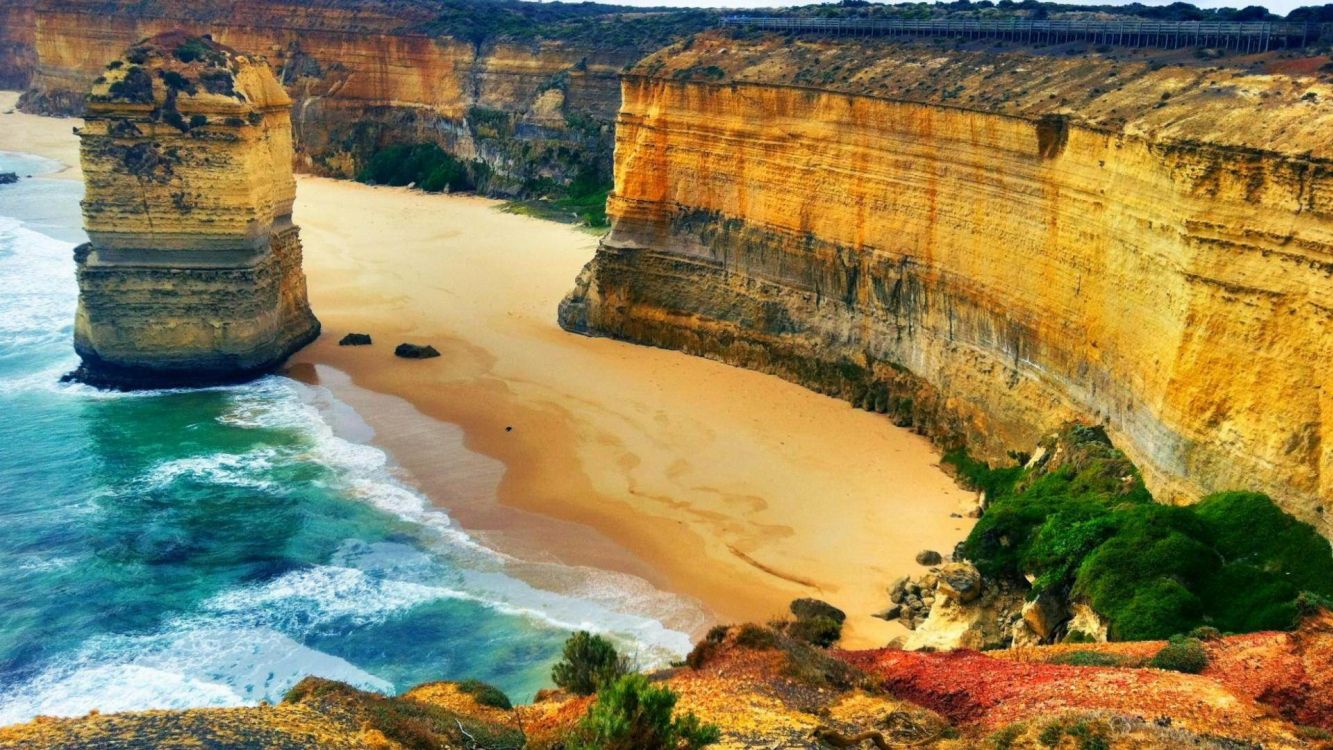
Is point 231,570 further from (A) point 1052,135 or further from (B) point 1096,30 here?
(B) point 1096,30

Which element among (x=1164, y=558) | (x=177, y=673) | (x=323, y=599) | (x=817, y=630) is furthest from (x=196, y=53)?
(x=1164, y=558)

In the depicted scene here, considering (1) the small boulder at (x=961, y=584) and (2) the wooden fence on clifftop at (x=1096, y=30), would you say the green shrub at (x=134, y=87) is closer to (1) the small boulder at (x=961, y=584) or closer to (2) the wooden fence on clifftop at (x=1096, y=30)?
(2) the wooden fence on clifftop at (x=1096, y=30)

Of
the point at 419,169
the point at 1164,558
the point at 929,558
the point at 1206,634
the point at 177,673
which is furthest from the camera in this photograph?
the point at 419,169

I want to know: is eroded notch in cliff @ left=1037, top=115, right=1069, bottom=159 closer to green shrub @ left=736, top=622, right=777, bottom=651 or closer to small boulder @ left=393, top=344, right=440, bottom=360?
green shrub @ left=736, top=622, right=777, bottom=651

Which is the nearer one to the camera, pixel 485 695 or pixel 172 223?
pixel 485 695

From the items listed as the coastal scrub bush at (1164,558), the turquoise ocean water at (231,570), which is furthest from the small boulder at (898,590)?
the turquoise ocean water at (231,570)

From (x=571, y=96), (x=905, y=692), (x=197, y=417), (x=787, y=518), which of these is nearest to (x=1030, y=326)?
(x=787, y=518)

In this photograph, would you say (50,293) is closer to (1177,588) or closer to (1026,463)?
(1026,463)

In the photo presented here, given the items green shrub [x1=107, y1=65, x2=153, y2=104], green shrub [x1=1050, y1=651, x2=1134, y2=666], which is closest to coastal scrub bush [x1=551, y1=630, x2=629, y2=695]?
green shrub [x1=1050, y1=651, x2=1134, y2=666]
